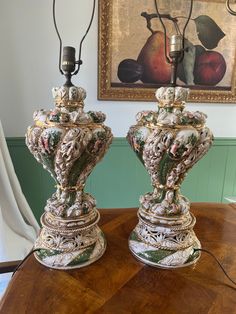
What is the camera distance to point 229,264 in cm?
65

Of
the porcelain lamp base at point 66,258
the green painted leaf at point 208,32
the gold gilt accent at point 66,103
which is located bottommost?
the porcelain lamp base at point 66,258

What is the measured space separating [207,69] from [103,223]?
127cm

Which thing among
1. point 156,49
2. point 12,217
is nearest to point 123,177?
point 12,217

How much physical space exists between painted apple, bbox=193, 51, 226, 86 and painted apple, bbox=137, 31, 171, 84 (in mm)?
209

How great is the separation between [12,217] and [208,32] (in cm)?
165

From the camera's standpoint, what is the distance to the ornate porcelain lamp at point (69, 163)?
0.53 m

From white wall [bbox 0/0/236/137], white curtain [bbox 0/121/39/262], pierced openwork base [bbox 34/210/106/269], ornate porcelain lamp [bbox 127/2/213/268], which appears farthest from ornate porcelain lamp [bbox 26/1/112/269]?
white wall [bbox 0/0/236/137]

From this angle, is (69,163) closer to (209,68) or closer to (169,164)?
(169,164)

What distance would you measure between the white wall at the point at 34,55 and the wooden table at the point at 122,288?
1.08 m

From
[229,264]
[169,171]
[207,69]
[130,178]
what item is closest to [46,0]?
[207,69]

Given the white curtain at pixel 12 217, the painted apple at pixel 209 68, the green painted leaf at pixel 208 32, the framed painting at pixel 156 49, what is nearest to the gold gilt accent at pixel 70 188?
the white curtain at pixel 12 217

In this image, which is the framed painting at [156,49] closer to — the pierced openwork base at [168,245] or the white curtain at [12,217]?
the white curtain at [12,217]

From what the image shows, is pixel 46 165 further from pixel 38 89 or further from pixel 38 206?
pixel 38 206

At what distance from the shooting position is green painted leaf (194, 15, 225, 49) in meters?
1.51
